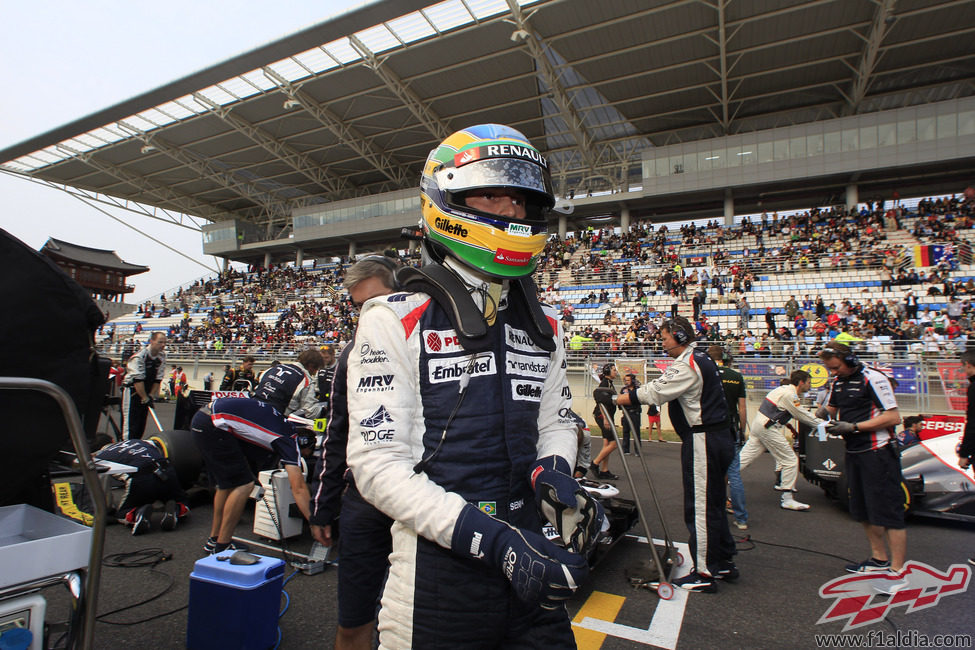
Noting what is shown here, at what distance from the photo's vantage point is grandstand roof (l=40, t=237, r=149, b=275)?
47.0m

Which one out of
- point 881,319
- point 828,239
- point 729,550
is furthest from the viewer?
point 828,239

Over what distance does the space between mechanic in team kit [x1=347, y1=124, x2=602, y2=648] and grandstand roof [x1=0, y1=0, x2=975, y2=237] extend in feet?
64.5

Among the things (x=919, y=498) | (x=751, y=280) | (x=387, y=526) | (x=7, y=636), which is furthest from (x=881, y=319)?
(x=7, y=636)

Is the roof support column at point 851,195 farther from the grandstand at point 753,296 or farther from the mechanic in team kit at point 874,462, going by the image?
the mechanic in team kit at point 874,462

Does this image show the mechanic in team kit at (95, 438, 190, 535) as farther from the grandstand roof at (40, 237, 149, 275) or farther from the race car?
the grandstand roof at (40, 237, 149, 275)

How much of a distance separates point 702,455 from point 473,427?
3.12m

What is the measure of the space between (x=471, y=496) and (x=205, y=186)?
4086 cm

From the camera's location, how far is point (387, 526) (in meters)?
2.18

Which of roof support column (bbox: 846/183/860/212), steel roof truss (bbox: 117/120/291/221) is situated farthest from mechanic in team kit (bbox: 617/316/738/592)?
steel roof truss (bbox: 117/120/291/221)

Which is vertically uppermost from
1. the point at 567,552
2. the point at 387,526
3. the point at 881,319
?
the point at 881,319

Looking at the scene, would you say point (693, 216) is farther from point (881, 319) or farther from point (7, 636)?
point (7, 636)

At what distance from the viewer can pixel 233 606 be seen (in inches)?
107

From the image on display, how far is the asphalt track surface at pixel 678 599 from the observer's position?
312 cm

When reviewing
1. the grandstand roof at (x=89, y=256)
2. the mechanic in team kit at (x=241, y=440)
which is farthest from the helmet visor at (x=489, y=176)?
the grandstand roof at (x=89, y=256)
